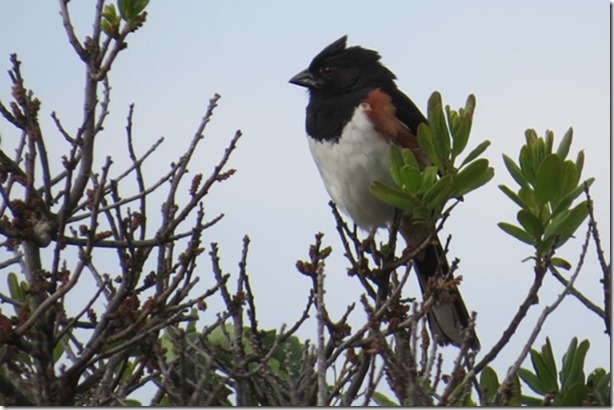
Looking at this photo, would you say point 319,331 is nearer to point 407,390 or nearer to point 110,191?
point 407,390

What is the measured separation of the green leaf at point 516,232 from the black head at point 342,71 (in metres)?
1.83

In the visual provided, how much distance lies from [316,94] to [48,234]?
2.05 meters

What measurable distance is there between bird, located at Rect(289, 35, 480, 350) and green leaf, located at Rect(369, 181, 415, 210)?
948 mm

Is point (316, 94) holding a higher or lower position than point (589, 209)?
higher

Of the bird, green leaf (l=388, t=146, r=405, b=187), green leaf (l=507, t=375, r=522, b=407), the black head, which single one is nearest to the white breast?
the bird

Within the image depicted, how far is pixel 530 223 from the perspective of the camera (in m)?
2.59

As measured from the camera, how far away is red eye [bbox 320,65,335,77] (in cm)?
445

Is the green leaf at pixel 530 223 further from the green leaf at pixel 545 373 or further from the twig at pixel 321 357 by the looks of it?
the twig at pixel 321 357

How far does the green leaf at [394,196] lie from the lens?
2.71 m

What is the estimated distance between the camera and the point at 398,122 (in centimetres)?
405

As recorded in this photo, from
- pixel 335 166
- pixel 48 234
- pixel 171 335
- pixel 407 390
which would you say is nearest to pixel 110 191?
pixel 48 234

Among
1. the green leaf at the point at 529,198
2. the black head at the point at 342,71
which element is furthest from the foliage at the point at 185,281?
the black head at the point at 342,71

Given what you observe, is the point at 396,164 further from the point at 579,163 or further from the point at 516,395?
the point at 516,395

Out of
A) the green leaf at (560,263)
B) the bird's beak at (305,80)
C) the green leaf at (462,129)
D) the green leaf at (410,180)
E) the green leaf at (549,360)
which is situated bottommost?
the green leaf at (549,360)
